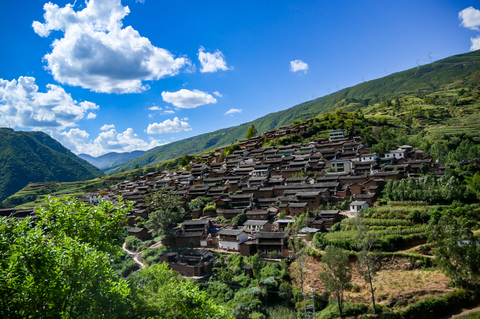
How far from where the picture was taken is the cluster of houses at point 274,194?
1201 inches

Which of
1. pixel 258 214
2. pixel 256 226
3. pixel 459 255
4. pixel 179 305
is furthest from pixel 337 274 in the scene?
pixel 179 305

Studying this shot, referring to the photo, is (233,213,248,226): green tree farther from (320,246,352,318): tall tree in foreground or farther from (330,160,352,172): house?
(330,160,352,172): house

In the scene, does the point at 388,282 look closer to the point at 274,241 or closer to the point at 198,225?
the point at 274,241

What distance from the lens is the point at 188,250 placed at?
3228cm

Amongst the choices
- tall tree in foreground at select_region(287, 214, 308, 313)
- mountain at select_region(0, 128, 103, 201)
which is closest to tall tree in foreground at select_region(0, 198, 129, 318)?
tall tree in foreground at select_region(287, 214, 308, 313)

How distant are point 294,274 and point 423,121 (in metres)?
72.4

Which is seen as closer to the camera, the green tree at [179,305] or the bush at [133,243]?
the green tree at [179,305]

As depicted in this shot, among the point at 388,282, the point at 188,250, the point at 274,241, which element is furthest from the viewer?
the point at 188,250

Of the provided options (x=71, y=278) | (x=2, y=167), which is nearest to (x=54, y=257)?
(x=71, y=278)

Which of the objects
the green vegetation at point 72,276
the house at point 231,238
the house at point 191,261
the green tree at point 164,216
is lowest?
the house at point 191,261

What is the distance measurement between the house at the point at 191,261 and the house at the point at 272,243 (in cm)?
553

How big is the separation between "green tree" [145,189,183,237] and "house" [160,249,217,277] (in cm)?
406

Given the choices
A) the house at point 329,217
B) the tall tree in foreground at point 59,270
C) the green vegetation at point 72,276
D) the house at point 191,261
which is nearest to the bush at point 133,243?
the house at point 191,261

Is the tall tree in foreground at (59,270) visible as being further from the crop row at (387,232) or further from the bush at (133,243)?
the bush at (133,243)
